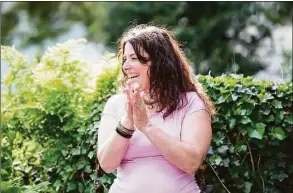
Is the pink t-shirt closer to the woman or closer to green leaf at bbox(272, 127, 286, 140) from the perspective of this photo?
the woman

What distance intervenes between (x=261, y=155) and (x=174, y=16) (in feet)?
28.2

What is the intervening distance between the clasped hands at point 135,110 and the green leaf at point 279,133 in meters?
1.13

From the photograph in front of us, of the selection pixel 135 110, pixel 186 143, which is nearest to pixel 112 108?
pixel 135 110

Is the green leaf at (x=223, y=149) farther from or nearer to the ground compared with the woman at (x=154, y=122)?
nearer to the ground

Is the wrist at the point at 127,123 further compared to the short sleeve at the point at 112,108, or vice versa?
the short sleeve at the point at 112,108

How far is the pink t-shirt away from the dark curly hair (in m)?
0.06

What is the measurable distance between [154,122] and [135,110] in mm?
240

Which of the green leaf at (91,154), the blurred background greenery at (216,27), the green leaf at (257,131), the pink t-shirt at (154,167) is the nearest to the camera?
the pink t-shirt at (154,167)

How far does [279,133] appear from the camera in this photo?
3830 millimetres

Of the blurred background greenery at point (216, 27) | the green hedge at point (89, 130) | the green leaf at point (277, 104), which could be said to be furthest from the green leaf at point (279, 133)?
the blurred background greenery at point (216, 27)

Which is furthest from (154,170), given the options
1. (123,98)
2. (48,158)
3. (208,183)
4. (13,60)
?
(13,60)

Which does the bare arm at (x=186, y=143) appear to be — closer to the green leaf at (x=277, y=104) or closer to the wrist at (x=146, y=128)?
the wrist at (x=146, y=128)

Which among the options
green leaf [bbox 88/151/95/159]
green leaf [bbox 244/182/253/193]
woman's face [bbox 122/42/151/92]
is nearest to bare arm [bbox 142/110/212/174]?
woman's face [bbox 122/42/151/92]

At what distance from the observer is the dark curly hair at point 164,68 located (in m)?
3.23
